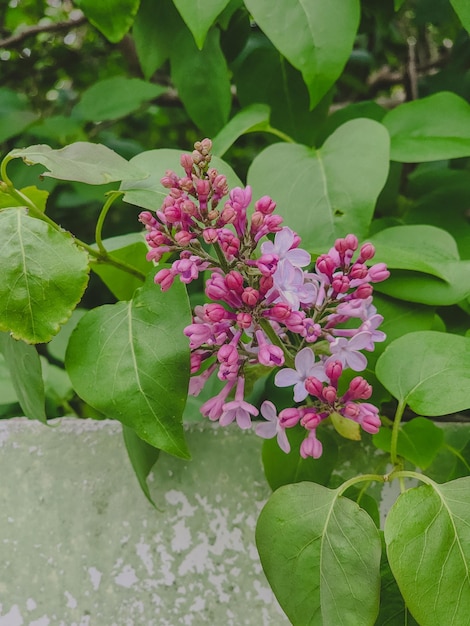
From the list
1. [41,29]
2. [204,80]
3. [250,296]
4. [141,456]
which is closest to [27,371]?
[141,456]

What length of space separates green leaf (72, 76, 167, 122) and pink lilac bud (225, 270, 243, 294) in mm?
597

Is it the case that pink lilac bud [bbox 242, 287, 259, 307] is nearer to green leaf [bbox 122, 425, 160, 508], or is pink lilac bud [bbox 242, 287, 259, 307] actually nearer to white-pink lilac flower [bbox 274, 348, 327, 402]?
white-pink lilac flower [bbox 274, 348, 327, 402]

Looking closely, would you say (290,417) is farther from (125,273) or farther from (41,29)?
(41,29)

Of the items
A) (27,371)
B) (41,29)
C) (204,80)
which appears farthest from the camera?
(41,29)

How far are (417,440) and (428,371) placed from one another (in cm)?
9

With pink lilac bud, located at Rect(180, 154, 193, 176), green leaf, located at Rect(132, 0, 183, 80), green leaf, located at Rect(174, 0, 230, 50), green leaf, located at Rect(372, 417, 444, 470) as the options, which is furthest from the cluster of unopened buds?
green leaf, located at Rect(132, 0, 183, 80)

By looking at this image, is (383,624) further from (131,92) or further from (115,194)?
(131,92)

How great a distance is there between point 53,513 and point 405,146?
53 centimetres

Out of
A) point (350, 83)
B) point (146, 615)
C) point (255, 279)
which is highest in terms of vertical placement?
point (255, 279)

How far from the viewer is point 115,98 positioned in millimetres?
982

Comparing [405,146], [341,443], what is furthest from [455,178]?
[341,443]

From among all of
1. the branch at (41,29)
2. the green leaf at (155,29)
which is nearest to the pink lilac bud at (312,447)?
the green leaf at (155,29)

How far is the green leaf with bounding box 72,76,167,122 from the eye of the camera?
952 mm

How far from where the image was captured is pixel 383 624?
1.58 feet
